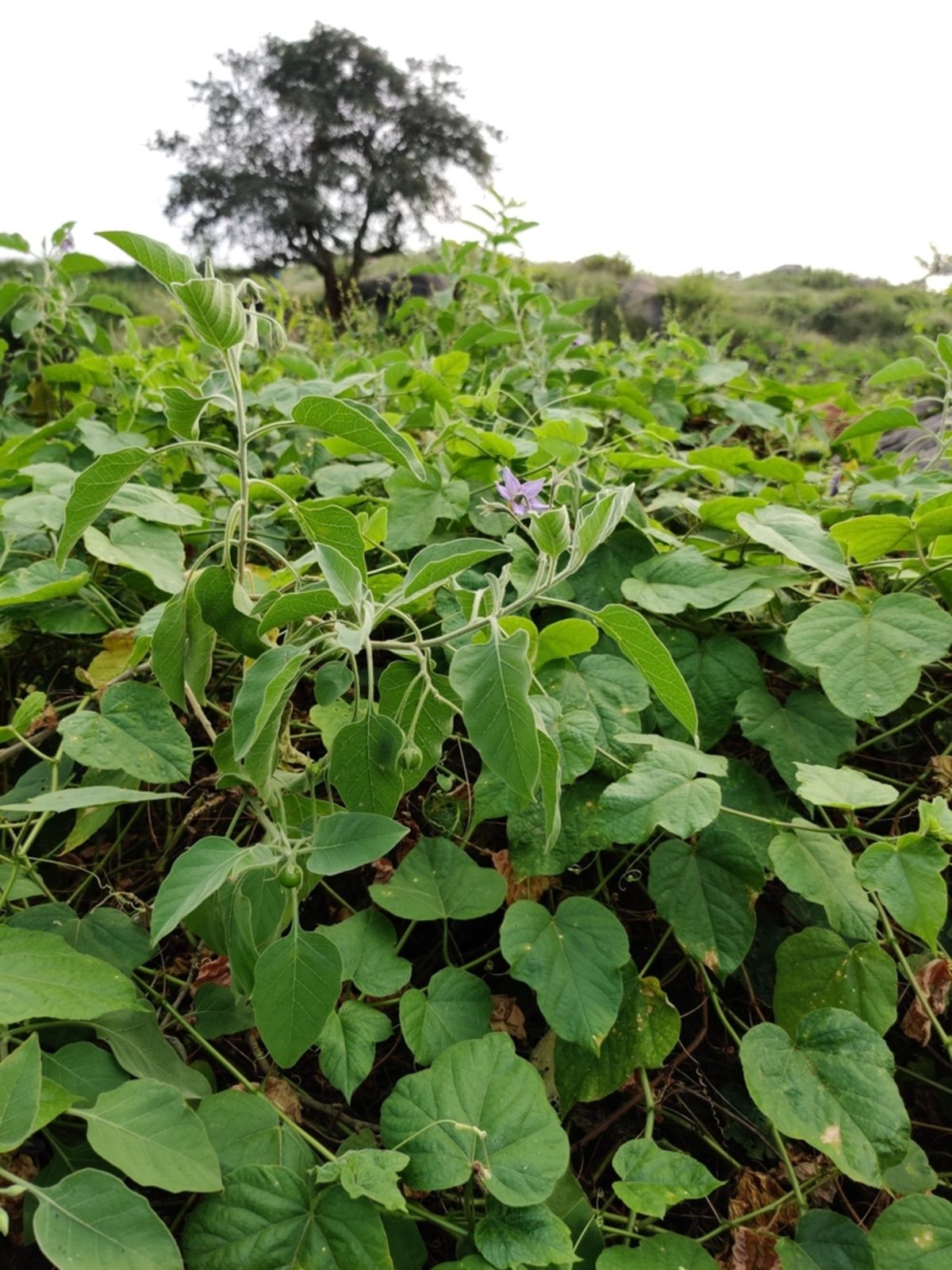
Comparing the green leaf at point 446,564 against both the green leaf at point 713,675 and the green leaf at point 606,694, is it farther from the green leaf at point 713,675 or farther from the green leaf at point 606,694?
the green leaf at point 713,675

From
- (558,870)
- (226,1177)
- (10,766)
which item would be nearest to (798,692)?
(558,870)

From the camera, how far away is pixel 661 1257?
2.83 ft

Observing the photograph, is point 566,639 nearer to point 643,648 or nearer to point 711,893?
point 643,648

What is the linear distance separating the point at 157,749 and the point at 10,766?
1.44 ft

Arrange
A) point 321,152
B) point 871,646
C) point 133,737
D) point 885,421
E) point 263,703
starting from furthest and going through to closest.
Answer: point 321,152, point 885,421, point 871,646, point 133,737, point 263,703

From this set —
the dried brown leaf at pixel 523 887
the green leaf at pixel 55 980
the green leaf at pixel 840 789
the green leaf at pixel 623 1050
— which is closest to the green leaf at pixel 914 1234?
the green leaf at pixel 623 1050

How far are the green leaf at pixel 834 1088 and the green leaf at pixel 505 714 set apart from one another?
51 cm

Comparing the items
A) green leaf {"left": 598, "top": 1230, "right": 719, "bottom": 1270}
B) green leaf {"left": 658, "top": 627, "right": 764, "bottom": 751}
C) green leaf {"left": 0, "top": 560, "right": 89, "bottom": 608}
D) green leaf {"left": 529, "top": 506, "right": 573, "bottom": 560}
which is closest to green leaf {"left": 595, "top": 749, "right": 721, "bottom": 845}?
green leaf {"left": 658, "top": 627, "right": 764, "bottom": 751}

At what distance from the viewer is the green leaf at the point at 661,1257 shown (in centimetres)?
84

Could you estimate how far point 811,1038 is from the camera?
0.95 meters

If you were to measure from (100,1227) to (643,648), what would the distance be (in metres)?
0.73

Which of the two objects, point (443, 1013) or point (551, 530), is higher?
point (551, 530)

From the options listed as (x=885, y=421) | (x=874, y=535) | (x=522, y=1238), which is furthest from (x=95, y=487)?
(x=885, y=421)

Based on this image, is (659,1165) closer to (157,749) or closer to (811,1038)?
(811,1038)
